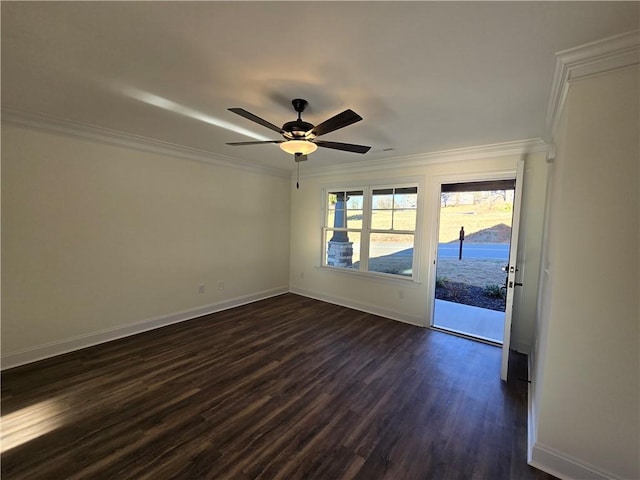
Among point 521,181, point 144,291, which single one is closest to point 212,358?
point 144,291

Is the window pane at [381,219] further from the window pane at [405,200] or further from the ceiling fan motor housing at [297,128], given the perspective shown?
the ceiling fan motor housing at [297,128]

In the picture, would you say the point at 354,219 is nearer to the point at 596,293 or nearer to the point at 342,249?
the point at 342,249

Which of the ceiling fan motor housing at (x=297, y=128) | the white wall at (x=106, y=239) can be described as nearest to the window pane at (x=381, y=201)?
the white wall at (x=106, y=239)

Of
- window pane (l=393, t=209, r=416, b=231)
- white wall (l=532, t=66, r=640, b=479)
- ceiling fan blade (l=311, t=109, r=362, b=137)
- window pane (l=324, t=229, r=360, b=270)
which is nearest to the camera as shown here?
white wall (l=532, t=66, r=640, b=479)

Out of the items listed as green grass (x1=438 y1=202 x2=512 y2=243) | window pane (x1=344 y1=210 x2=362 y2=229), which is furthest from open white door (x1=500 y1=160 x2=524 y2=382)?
green grass (x1=438 y1=202 x2=512 y2=243)

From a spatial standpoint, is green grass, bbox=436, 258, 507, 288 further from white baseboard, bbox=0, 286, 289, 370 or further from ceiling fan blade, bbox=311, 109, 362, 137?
ceiling fan blade, bbox=311, 109, 362, 137

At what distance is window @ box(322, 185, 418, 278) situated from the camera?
4176 mm

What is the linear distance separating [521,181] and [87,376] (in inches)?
177

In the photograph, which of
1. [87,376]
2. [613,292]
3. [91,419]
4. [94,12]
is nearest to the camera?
[94,12]

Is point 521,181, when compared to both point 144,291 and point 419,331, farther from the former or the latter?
point 144,291

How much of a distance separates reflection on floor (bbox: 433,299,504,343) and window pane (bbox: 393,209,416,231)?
1.47 m

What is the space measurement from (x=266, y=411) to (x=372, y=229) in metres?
3.13

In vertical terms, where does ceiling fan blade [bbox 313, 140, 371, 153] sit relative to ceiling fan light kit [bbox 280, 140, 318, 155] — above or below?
above

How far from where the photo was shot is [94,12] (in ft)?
4.29
